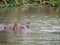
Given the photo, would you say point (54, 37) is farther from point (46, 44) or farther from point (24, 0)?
point (24, 0)

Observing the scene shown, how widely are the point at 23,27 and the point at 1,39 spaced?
9.82 feet

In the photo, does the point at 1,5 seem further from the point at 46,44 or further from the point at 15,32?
the point at 46,44

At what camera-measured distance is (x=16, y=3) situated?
3747cm

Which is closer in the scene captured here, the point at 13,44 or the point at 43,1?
the point at 13,44

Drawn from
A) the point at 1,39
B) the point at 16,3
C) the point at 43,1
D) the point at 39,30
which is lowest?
the point at 43,1

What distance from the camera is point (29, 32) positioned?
14.9 meters

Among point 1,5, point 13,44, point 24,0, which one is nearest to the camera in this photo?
point 13,44

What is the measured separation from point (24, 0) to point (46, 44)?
2910 cm

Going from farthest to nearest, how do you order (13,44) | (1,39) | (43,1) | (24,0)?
(43,1), (24,0), (1,39), (13,44)

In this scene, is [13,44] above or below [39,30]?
above

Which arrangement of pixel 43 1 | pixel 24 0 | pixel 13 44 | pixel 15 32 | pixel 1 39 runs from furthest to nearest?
pixel 43 1 → pixel 24 0 → pixel 15 32 → pixel 1 39 → pixel 13 44

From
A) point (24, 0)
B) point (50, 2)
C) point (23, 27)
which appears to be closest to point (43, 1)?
point (50, 2)

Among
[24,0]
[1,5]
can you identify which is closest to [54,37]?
[1,5]

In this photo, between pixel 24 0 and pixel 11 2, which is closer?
pixel 11 2
